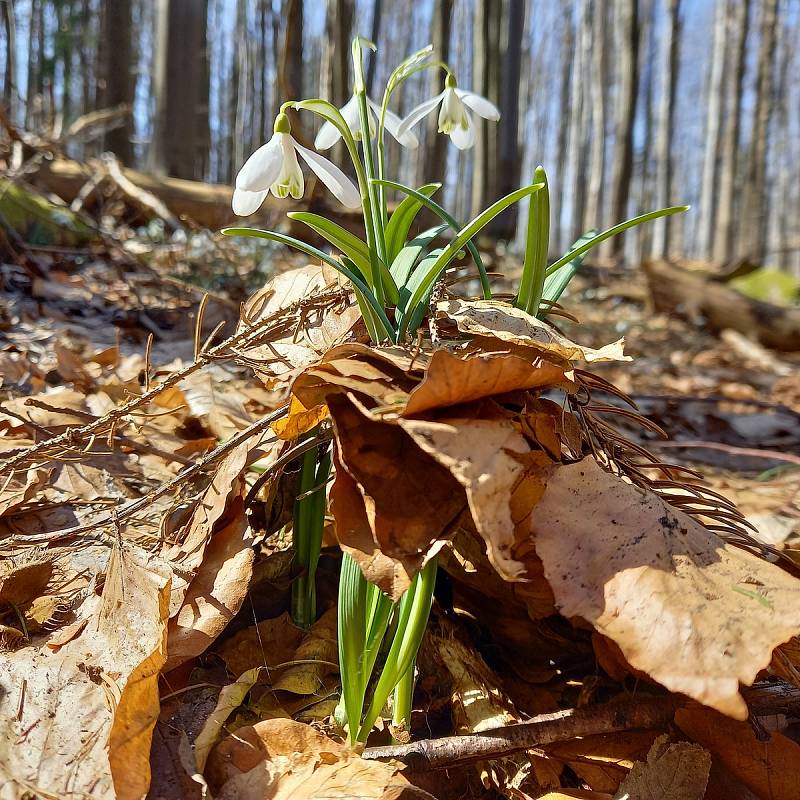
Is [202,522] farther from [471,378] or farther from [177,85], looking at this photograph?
[177,85]

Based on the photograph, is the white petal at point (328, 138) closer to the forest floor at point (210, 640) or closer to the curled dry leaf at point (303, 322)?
the curled dry leaf at point (303, 322)

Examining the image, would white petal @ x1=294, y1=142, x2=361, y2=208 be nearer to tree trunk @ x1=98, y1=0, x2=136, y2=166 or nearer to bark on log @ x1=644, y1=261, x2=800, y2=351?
bark on log @ x1=644, y1=261, x2=800, y2=351

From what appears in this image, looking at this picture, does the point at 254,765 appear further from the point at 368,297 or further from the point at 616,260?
the point at 616,260

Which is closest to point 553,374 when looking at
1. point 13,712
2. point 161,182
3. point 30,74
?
point 13,712

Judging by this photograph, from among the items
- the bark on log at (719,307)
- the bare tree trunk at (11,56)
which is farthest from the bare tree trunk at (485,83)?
the bare tree trunk at (11,56)

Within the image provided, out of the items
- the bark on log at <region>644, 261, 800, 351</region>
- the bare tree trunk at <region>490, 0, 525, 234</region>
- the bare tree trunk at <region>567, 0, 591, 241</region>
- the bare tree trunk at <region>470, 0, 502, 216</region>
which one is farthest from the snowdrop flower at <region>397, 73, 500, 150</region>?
the bare tree trunk at <region>567, 0, 591, 241</region>

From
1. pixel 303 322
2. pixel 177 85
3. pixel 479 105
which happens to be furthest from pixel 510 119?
pixel 303 322
